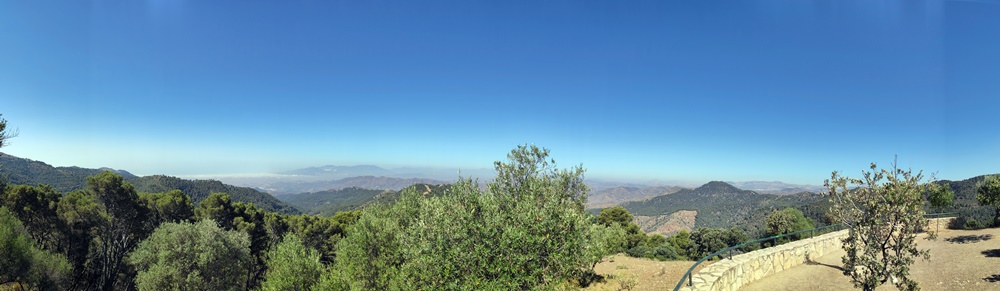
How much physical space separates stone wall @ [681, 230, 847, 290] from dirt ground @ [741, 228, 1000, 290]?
0.32 meters

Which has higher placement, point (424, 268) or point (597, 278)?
point (424, 268)

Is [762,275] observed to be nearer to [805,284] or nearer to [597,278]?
[805,284]

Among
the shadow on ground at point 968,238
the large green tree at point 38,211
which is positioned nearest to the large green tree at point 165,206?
the large green tree at point 38,211

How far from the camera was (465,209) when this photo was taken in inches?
564

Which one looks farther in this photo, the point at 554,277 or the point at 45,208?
the point at 45,208

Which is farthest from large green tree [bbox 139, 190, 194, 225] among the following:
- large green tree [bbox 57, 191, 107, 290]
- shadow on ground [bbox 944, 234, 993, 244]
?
shadow on ground [bbox 944, 234, 993, 244]

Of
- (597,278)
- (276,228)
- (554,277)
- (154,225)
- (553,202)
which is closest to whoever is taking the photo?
(554,277)

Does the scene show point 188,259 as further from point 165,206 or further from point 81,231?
point 165,206

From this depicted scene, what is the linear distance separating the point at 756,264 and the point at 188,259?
40.5m

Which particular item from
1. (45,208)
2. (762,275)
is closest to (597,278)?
(762,275)

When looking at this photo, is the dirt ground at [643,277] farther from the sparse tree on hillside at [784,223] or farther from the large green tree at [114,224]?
the large green tree at [114,224]

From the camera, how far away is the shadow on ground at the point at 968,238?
20155mm

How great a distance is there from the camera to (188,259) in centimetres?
3008

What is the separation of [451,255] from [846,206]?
45.9 ft
